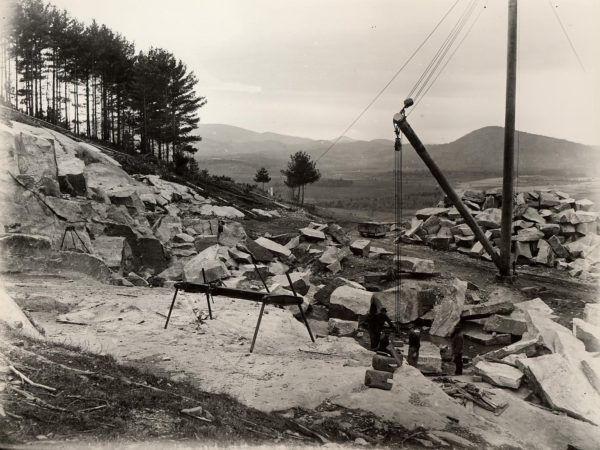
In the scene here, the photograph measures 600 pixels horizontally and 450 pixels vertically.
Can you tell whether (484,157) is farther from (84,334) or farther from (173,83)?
(84,334)

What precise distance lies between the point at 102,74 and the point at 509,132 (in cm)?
3617

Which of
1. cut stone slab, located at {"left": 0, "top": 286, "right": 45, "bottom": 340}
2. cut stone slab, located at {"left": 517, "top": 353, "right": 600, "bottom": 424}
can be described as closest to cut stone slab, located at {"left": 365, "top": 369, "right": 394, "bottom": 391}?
cut stone slab, located at {"left": 517, "top": 353, "right": 600, "bottom": 424}

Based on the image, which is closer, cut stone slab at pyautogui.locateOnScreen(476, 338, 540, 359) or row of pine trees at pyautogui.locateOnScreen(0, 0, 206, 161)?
cut stone slab at pyautogui.locateOnScreen(476, 338, 540, 359)

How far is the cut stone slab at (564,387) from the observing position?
6.39 meters

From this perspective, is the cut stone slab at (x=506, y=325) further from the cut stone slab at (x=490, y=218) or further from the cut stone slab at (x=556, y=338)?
the cut stone slab at (x=490, y=218)

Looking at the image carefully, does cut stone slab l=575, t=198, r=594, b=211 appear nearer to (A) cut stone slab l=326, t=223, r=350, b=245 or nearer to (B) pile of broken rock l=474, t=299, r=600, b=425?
(A) cut stone slab l=326, t=223, r=350, b=245

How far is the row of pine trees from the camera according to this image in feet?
112

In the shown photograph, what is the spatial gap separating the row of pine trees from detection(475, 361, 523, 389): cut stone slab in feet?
92.4

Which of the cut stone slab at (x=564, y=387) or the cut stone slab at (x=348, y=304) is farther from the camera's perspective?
the cut stone slab at (x=348, y=304)

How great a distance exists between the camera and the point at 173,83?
35.8 m

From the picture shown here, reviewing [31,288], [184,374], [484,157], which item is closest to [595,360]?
[184,374]

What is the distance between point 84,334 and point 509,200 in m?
11.3

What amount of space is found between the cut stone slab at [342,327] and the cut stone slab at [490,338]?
2.76 metres

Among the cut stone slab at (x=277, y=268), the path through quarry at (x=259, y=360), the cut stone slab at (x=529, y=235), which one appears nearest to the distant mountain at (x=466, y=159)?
the cut stone slab at (x=529, y=235)
